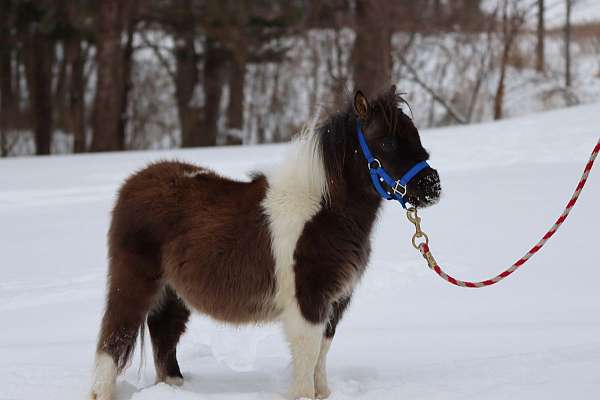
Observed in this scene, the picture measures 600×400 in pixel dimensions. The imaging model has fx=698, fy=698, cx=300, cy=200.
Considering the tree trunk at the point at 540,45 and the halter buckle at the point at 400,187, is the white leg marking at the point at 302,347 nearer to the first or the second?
the halter buckle at the point at 400,187

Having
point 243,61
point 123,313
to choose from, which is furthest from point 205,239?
point 243,61

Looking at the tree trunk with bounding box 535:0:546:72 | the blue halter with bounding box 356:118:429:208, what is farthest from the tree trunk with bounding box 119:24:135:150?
the blue halter with bounding box 356:118:429:208

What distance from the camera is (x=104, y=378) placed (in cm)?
401

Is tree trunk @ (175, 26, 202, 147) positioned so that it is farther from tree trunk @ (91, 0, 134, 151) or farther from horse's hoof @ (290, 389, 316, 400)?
horse's hoof @ (290, 389, 316, 400)

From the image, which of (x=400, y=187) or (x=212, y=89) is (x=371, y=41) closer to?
(x=212, y=89)

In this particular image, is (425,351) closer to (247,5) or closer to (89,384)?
(89,384)

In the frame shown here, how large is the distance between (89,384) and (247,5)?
16317mm

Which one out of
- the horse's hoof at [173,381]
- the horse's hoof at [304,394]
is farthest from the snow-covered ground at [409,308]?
the horse's hoof at [304,394]

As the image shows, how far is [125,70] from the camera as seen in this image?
70.0 ft

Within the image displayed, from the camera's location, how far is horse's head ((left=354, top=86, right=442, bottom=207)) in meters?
3.72

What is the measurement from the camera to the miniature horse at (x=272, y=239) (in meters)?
3.77

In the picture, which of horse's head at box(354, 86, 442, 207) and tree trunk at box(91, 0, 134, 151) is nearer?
horse's head at box(354, 86, 442, 207)

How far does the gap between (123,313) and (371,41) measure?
1372cm

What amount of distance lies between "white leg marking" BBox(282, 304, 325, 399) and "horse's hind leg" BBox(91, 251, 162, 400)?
0.85 metres
